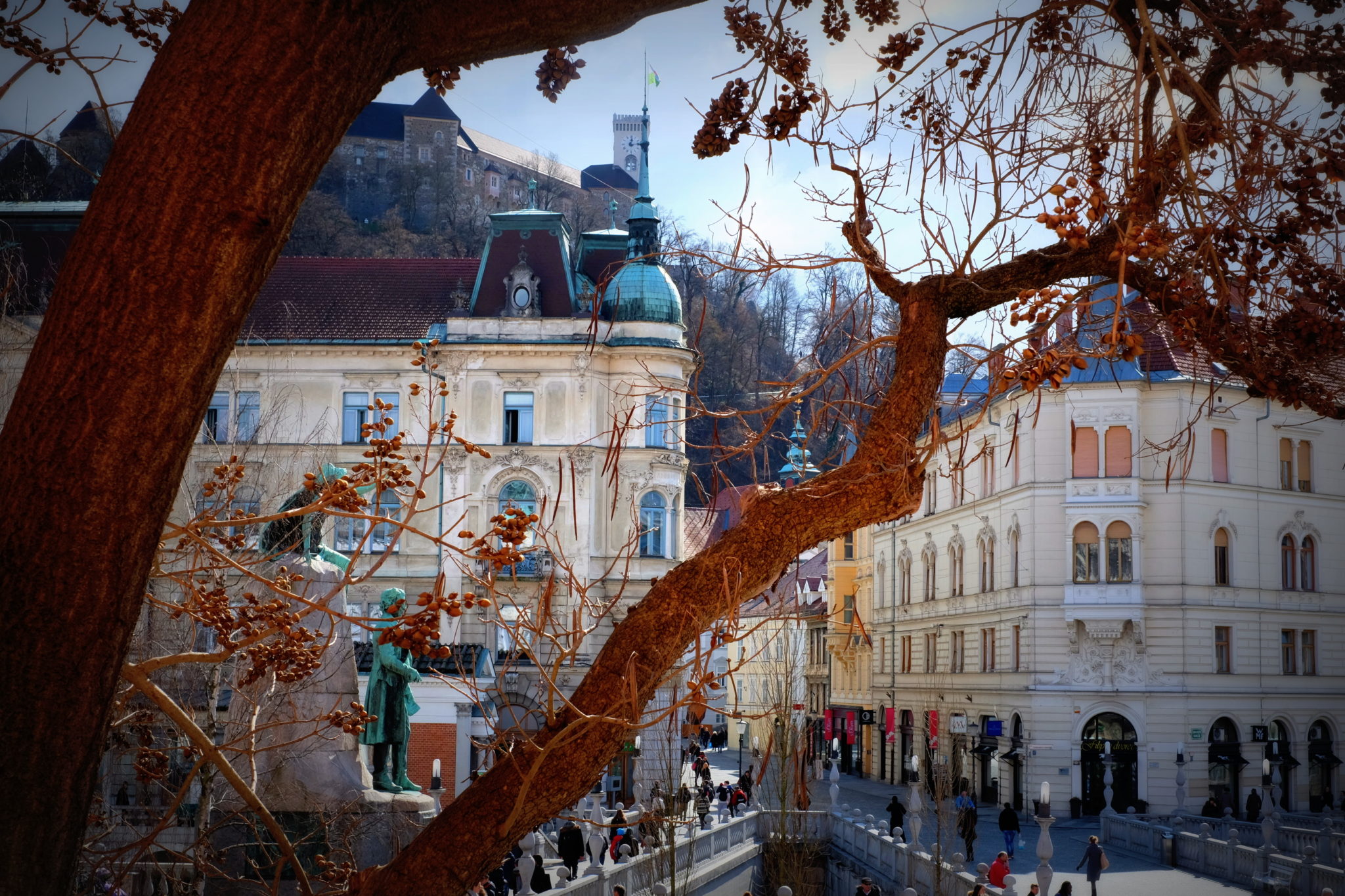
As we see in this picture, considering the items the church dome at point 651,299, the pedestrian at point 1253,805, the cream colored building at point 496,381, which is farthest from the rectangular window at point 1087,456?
the church dome at point 651,299

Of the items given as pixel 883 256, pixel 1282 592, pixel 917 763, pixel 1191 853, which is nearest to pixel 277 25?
pixel 883 256

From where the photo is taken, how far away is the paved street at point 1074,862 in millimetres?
23531

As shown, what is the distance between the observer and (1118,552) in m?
38.9

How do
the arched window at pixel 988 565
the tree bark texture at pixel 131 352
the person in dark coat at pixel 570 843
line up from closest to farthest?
the tree bark texture at pixel 131 352 → the person in dark coat at pixel 570 843 → the arched window at pixel 988 565

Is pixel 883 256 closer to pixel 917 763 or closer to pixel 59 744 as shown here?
pixel 59 744

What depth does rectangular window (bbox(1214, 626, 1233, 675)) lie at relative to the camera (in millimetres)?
38219

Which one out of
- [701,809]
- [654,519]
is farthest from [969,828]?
[654,519]

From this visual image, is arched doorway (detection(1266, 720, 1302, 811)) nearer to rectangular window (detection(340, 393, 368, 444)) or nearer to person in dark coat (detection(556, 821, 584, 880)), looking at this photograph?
person in dark coat (detection(556, 821, 584, 880))

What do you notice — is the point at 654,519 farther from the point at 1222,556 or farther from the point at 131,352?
the point at 131,352

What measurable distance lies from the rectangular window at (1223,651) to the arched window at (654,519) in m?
15.8

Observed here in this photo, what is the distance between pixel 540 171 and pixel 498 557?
111 m

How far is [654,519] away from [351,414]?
9.78 meters

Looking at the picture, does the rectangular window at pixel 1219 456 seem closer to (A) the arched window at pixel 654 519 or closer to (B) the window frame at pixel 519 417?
(A) the arched window at pixel 654 519

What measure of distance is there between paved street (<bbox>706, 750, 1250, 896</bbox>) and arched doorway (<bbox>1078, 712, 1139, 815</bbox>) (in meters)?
1.14
